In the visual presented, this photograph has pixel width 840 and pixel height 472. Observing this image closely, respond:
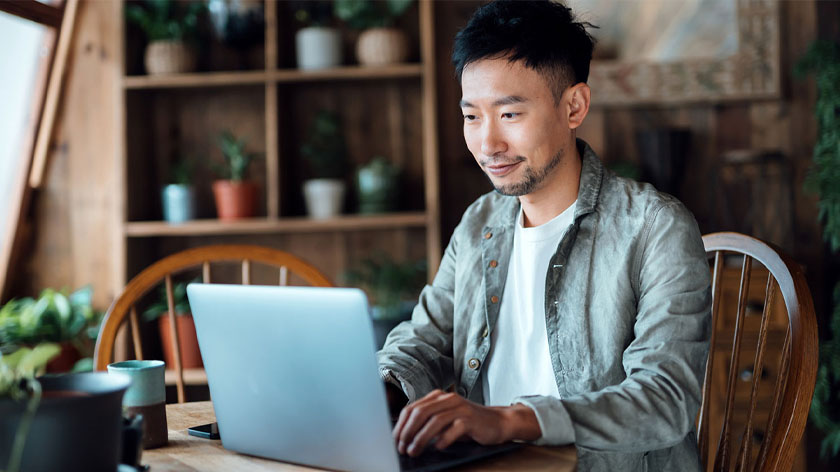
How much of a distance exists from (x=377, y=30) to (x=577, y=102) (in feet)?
5.28

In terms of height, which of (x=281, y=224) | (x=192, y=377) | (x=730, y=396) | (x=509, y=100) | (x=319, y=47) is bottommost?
(x=192, y=377)

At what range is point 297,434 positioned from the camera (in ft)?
3.23

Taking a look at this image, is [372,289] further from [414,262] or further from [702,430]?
[702,430]

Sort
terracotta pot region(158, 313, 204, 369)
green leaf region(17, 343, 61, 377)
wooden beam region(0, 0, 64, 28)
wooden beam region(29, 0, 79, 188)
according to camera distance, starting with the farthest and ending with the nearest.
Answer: wooden beam region(29, 0, 79, 188), terracotta pot region(158, 313, 204, 369), wooden beam region(0, 0, 64, 28), green leaf region(17, 343, 61, 377)

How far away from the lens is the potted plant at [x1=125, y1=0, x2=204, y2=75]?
2992 mm

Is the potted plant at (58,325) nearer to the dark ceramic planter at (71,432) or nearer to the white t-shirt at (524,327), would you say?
the white t-shirt at (524,327)

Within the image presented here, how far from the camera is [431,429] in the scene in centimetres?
98

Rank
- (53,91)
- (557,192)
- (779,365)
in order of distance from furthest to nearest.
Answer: (53,91) → (557,192) → (779,365)

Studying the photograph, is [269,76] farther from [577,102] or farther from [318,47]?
[577,102]

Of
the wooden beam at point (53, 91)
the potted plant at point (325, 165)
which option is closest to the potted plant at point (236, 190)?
the potted plant at point (325, 165)

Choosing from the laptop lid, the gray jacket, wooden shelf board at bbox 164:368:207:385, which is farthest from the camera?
wooden shelf board at bbox 164:368:207:385

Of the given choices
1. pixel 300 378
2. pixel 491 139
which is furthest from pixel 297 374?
pixel 491 139

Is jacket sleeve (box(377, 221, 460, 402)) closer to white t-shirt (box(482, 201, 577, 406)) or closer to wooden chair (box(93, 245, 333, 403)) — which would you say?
white t-shirt (box(482, 201, 577, 406))

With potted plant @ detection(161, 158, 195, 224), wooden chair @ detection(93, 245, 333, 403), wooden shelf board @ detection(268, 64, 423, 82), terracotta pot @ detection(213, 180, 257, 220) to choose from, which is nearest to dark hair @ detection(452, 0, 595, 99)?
wooden chair @ detection(93, 245, 333, 403)
